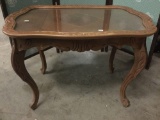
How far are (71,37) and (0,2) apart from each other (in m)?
0.89

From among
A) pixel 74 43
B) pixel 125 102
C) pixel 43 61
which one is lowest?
pixel 125 102

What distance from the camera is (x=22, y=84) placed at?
1613 mm

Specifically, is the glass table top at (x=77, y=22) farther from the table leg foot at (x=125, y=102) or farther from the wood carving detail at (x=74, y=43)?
the table leg foot at (x=125, y=102)

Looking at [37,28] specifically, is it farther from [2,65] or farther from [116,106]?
[2,65]

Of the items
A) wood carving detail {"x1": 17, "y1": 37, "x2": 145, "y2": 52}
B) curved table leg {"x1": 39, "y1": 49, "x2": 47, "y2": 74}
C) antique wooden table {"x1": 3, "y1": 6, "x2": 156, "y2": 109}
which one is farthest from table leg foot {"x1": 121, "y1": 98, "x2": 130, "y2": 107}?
curved table leg {"x1": 39, "y1": 49, "x2": 47, "y2": 74}

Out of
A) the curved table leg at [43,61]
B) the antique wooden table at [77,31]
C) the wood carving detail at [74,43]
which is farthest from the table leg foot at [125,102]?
the curved table leg at [43,61]

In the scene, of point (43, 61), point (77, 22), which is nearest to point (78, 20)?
point (77, 22)

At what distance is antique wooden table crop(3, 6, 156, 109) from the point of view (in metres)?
1.00

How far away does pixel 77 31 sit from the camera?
1.04 m

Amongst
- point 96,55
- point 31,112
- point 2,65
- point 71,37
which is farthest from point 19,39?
point 96,55

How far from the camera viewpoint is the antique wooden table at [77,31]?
3.30 feet

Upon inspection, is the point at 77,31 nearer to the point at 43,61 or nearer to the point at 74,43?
the point at 74,43

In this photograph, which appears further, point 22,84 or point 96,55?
point 96,55

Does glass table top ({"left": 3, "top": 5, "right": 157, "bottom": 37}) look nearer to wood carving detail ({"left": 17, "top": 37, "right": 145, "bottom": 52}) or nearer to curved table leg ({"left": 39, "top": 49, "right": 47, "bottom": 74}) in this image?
wood carving detail ({"left": 17, "top": 37, "right": 145, "bottom": 52})
